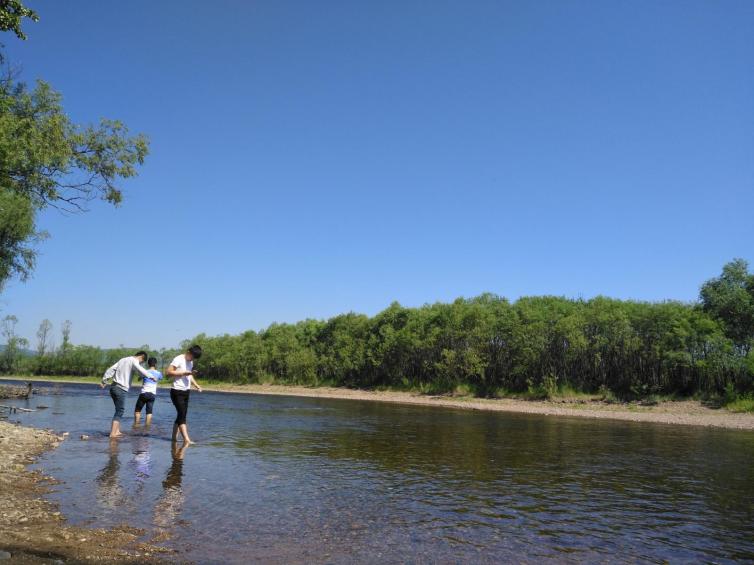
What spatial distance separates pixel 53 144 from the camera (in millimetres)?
12562

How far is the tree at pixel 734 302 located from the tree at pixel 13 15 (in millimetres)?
52272

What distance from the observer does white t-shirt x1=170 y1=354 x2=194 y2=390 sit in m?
14.0

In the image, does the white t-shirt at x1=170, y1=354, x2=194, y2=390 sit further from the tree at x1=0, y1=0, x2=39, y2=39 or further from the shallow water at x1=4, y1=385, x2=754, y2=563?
the tree at x1=0, y1=0, x2=39, y2=39

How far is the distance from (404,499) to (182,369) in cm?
772

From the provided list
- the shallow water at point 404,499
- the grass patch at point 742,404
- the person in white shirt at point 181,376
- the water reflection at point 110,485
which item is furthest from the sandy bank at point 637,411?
the water reflection at point 110,485

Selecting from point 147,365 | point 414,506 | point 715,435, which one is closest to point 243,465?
point 414,506

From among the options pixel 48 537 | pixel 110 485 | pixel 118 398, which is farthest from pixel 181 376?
pixel 48 537

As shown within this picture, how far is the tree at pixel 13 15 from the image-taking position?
9.77 m

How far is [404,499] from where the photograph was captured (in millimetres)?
9570

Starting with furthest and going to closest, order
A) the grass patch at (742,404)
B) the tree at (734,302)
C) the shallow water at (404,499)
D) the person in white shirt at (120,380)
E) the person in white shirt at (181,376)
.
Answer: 1. the tree at (734,302)
2. the grass patch at (742,404)
3. the person in white shirt at (120,380)
4. the person in white shirt at (181,376)
5. the shallow water at (404,499)

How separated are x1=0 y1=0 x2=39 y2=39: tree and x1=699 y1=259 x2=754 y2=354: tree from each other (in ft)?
171

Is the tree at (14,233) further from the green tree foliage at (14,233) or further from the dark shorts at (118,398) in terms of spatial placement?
the dark shorts at (118,398)

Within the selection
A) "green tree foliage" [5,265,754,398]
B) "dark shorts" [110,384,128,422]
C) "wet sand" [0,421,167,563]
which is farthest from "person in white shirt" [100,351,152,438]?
"green tree foliage" [5,265,754,398]

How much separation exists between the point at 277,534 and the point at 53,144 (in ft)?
36.9
